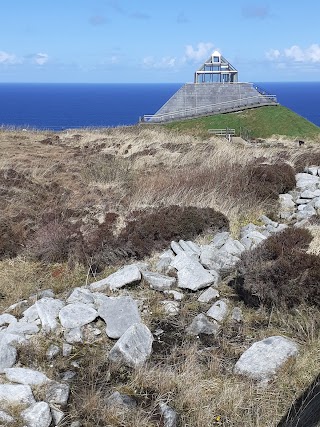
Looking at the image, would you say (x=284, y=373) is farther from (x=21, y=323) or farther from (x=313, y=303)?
(x=21, y=323)

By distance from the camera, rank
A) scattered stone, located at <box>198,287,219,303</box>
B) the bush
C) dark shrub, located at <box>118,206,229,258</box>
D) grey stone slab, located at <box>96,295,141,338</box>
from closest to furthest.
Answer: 1. grey stone slab, located at <box>96,295,141,338</box>
2. the bush
3. scattered stone, located at <box>198,287,219,303</box>
4. dark shrub, located at <box>118,206,229,258</box>

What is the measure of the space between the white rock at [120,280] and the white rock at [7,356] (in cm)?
204

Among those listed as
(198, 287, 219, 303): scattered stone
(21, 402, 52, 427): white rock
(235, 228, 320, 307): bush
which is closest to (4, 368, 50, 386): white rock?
(21, 402, 52, 427): white rock

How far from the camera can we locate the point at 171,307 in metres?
6.78

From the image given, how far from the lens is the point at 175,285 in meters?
7.39

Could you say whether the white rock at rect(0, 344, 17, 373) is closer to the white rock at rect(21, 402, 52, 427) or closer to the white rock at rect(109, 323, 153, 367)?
the white rock at rect(21, 402, 52, 427)

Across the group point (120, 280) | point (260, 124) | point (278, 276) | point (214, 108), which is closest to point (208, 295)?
point (278, 276)

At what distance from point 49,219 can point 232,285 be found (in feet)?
17.0

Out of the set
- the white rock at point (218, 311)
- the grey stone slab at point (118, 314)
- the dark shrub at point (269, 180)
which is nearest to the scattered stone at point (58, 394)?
the grey stone slab at point (118, 314)

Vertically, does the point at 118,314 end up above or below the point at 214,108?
below

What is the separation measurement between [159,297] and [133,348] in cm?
161

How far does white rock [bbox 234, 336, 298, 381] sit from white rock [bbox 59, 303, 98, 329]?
1944 millimetres

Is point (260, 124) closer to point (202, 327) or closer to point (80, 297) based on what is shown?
point (80, 297)

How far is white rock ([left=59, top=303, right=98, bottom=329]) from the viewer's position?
20.1ft
